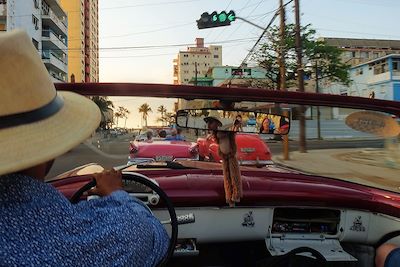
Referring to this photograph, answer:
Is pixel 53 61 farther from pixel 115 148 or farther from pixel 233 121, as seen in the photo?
pixel 233 121

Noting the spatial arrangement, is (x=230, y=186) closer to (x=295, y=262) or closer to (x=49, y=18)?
(x=295, y=262)

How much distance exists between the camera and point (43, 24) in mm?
60406

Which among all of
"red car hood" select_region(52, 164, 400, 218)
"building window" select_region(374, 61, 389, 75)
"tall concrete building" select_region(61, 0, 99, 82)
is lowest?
"red car hood" select_region(52, 164, 400, 218)

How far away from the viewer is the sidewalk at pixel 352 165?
8.93 feet

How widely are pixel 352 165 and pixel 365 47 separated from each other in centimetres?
9024

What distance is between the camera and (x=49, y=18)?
193ft

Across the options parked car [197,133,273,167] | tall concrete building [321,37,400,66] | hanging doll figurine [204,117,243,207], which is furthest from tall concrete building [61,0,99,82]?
hanging doll figurine [204,117,243,207]

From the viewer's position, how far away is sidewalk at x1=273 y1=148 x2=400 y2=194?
272 centimetres

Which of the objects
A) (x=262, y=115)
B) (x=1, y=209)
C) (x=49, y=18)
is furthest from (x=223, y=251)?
(x=49, y=18)

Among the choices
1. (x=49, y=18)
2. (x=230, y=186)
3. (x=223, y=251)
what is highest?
(x=49, y=18)

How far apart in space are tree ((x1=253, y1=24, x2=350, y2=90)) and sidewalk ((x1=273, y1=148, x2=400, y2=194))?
24797 millimetres

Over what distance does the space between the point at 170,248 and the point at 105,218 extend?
47cm

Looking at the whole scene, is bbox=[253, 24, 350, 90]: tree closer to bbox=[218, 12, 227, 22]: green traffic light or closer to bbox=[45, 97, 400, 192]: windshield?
bbox=[218, 12, 227, 22]: green traffic light

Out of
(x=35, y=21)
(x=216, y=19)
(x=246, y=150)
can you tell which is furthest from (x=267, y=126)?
(x=35, y=21)
